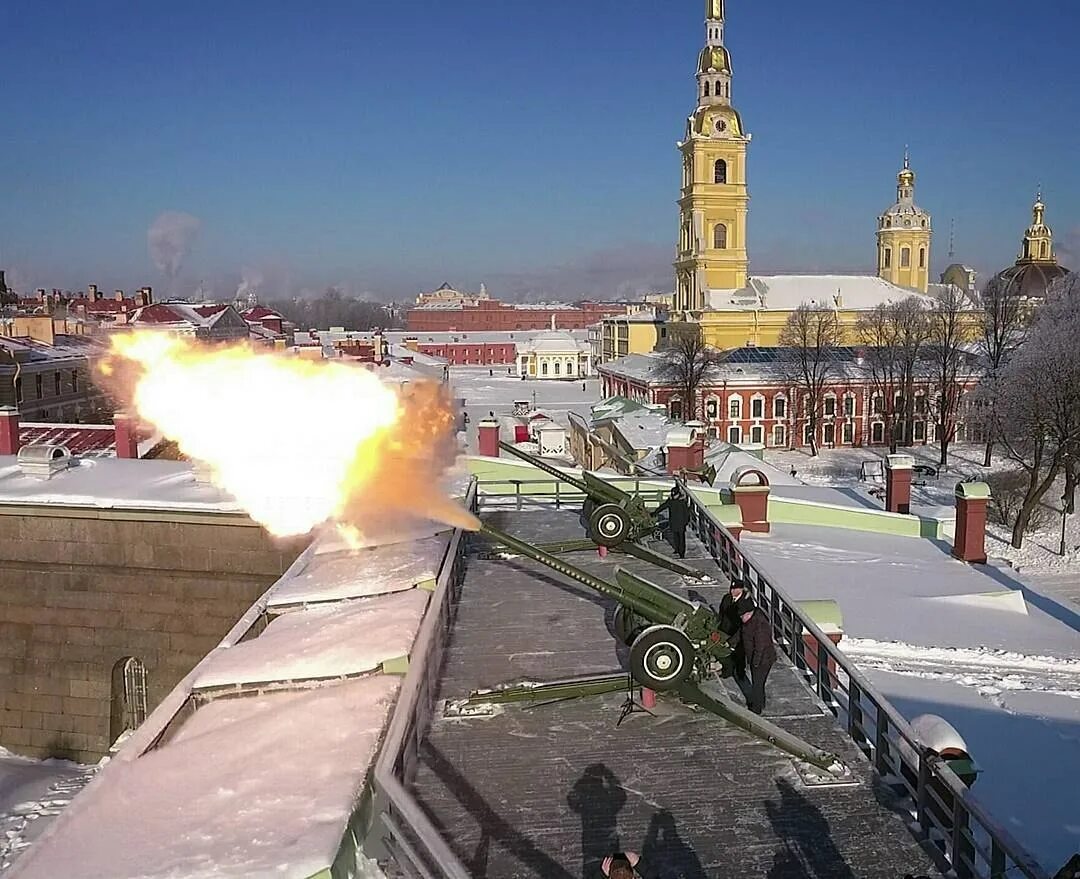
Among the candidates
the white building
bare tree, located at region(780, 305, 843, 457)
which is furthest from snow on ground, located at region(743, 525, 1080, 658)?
the white building

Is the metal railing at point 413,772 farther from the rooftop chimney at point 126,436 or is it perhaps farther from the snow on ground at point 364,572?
the rooftop chimney at point 126,436

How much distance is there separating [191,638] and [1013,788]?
13374 mm

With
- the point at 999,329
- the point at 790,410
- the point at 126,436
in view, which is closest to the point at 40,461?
the point at 126,436

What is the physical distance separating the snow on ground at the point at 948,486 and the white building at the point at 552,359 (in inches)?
2401

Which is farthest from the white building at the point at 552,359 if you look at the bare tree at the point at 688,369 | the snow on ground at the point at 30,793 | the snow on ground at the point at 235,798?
the snow on ground at the point at 235,798

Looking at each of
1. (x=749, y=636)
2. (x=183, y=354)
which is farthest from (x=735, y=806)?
(x=183, y=354)

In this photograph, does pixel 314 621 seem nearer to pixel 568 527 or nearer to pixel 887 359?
pixel 568 527

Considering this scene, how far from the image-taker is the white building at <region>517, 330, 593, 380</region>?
391 feet

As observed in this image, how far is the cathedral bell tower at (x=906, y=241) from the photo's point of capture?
86562 millimetres

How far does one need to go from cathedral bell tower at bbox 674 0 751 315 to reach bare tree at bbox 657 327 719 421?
1157cm

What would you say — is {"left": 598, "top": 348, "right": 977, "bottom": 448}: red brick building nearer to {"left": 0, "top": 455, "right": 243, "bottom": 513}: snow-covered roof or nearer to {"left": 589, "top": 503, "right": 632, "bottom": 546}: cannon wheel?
{"left": 0, "top": 455, "right": 243, "bottom": 513}: snow-covered roof

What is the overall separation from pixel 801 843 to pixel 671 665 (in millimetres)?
2105

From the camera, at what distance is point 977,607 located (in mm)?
16031

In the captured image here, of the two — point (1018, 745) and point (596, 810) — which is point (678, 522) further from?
point (596, 810)
